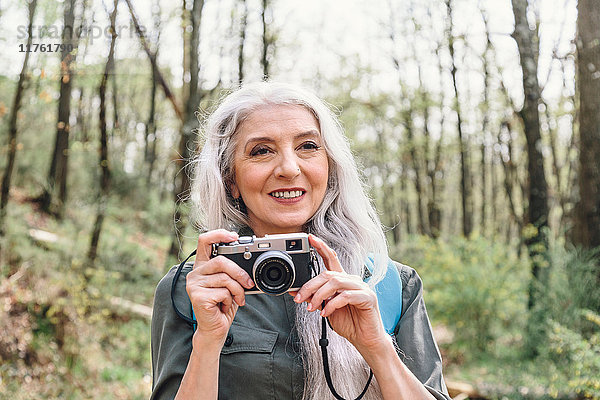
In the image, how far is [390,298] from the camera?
1.88m

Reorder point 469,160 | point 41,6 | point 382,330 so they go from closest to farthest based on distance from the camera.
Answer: point 382,330
point 41,6
point 469,160

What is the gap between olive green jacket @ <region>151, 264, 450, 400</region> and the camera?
174cm

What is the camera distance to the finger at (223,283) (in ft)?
5.35

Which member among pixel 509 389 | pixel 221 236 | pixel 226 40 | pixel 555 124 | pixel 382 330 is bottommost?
pixel 509 389

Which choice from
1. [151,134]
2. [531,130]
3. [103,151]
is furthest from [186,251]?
[151,134]

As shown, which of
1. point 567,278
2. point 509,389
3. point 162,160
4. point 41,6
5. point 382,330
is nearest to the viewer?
point 382,330

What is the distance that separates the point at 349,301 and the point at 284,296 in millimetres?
411

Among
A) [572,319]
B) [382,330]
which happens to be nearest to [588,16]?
[572,319]

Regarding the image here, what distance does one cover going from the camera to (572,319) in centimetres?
553

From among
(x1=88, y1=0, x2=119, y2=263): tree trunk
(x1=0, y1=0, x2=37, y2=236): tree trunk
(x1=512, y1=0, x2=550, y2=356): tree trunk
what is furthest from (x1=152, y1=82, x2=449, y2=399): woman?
(x1=0, y1=0, x2=37, y2=236): tree trunk

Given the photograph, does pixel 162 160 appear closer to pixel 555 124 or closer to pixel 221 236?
pixel 555 124

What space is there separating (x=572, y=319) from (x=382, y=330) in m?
4.76

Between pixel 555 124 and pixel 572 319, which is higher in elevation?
pixel 555 124

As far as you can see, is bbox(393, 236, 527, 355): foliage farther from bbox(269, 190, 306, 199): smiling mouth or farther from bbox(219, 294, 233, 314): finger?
bbox(219, 294, 233, 314): finger
